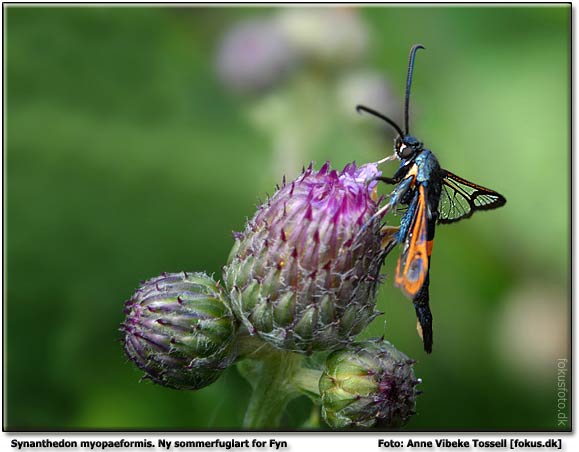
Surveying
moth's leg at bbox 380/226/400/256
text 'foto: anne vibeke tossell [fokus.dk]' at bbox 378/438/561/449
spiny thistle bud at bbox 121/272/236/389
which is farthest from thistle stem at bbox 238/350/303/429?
moth's leg at bbox 380/226/400/256

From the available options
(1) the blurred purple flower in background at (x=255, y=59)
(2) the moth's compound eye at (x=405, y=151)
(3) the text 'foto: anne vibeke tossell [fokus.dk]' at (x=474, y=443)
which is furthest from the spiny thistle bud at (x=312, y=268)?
(1) the blurred purple flower in background at (x=255, y=59)

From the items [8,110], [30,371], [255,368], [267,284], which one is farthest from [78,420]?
[8,110]

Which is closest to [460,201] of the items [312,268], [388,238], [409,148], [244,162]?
[409,148]

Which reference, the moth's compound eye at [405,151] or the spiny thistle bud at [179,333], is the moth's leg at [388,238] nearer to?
the moth's compound eye at [405,151]

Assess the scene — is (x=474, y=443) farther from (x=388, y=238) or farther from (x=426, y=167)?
(x=426, y=167)

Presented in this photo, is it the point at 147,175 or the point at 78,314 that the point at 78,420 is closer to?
the point at 78,314

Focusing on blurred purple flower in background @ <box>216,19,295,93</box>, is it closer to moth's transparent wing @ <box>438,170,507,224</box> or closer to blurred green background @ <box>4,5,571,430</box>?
blurred green background @ <box>4,5,571,430</box>
